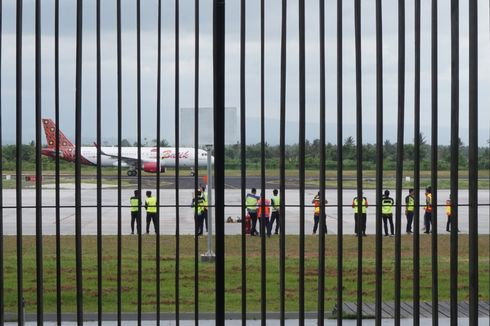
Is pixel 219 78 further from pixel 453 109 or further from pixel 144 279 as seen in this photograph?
pixel 144 279

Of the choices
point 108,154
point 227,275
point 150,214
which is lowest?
point 227,275

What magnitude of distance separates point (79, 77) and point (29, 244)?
14.9 metres

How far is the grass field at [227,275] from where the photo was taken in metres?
11.6

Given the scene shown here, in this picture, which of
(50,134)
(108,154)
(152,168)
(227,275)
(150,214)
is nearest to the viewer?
(50,134)

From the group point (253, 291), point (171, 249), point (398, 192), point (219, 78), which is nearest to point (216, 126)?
point (219, 78)

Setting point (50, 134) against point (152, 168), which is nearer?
point (50, 134)

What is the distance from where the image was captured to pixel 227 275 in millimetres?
13695

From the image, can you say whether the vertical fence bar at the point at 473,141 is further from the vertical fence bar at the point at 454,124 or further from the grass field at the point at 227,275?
the grass field at the point at 227,275

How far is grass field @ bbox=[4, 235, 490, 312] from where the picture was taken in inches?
458

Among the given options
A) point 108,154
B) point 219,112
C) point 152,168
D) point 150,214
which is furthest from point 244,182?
point 152,168

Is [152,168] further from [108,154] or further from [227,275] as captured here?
[227,275]

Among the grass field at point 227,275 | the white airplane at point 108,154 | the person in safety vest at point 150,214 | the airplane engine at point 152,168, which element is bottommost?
the grass field at point 227,275

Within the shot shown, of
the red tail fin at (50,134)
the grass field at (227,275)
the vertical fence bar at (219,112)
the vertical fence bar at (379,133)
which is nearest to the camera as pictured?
the vertical fence bar at (219,112)

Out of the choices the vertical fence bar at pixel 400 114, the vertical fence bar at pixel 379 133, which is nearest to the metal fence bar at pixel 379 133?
the vertical fence bar at pixel 379 133
